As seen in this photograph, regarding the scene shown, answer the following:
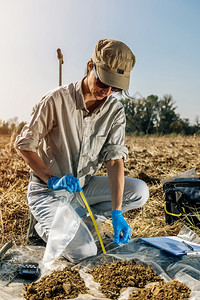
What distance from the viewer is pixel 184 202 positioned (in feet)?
9.89

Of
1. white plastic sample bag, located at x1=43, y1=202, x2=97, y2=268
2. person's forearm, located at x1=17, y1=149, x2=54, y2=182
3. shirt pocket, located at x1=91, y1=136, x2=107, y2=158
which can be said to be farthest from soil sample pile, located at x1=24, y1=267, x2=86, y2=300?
shirt pocket, located at x1=91, y1=136, x2=107, y2=158

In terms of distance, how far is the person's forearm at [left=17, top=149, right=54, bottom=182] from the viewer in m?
2.20

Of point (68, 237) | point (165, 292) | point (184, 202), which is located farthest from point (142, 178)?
point (165, 292)

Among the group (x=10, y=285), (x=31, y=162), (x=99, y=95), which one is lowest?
(x=10, y=285)

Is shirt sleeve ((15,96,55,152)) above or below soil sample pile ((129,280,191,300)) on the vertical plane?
above

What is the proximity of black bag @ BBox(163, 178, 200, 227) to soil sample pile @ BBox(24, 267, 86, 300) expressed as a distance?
1.34 meters

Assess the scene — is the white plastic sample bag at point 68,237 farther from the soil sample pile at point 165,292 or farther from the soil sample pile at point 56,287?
the soil sample pile at point 165,292

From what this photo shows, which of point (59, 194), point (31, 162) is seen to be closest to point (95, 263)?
point (59, 194)

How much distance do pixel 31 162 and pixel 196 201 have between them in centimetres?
158

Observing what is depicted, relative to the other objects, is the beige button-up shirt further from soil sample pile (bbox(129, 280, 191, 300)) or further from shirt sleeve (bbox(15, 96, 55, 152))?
soil sample pile (bbox(129, 280, 191, 300))

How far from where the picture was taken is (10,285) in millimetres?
1948

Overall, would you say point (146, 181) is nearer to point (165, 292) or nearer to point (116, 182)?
point (116, 182)

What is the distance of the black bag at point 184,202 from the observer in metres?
2.99

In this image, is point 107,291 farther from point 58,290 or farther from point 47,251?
point 47,251
